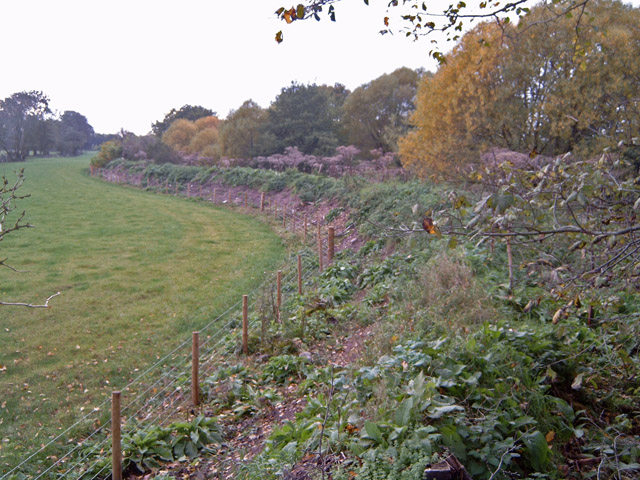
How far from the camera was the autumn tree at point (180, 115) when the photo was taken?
70188 millimetres

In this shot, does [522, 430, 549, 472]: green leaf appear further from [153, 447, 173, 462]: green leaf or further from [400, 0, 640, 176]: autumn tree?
[400, 0, 640, 176]: autumn tree

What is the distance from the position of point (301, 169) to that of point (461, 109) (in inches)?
638

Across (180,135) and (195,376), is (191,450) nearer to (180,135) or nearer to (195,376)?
(195,376)

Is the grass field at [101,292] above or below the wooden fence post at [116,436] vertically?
below

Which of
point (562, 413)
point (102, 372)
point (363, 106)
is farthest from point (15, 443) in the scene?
point (363, 106)

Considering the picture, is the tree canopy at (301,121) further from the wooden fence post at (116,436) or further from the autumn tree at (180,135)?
the wooden fence post at (116,436)

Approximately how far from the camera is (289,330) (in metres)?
8.38

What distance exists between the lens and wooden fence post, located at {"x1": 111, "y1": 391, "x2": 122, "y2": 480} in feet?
16.1

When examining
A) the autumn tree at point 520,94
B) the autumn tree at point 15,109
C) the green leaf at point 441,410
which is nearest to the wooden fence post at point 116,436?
the green leaf at point 441,410

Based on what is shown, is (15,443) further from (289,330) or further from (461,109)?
(461,109)

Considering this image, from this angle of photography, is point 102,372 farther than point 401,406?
Yes

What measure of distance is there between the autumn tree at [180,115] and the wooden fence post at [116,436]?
69.0 metres

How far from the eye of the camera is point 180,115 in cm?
7081

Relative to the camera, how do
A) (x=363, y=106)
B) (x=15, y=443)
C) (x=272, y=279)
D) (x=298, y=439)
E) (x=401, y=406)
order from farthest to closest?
1. (x=363, y=106)
2. (x=272, y=279)
3. (x=15, y=443)
4. (x=298, y=439)
5. (x=401, y=406)
